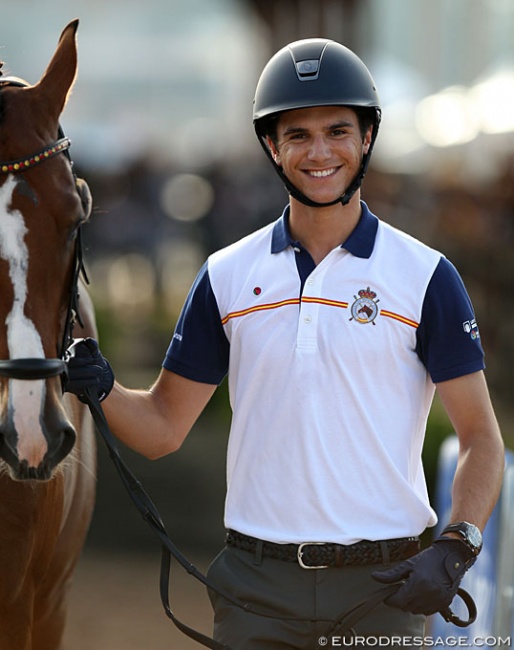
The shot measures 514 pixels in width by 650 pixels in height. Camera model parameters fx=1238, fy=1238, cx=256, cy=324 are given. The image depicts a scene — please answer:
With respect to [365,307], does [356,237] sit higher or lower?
higher

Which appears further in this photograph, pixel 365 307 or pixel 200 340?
pixel 200 340

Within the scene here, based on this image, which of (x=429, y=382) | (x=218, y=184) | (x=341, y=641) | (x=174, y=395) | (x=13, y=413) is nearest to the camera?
(x=13, y=413)

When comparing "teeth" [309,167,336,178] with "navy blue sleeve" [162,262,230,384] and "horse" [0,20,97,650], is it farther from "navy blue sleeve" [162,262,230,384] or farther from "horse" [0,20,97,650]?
"horse" [0,20,97,650]

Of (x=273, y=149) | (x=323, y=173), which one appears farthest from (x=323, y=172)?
(x=273, y=149)

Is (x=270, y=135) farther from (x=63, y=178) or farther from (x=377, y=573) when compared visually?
(x=377, y=573)

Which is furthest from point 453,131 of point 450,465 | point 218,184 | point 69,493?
point 69,493

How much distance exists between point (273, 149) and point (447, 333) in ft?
2.35

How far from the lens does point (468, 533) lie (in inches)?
108

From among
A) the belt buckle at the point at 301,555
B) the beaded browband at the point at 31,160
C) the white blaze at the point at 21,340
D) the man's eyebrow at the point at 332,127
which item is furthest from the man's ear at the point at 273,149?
the belt buckle at the point at 301,555

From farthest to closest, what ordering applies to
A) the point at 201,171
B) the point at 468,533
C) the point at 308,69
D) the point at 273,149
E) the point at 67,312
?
the point at 201,171 → the point at 273,149 → the point at 308,69 → the point at 67,312 → the point at 468,533

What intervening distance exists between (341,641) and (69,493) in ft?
3.85

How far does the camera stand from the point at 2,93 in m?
2.88

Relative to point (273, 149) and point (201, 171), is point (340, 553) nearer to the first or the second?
point (273, 149)

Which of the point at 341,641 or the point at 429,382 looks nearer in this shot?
the point at 341,641
